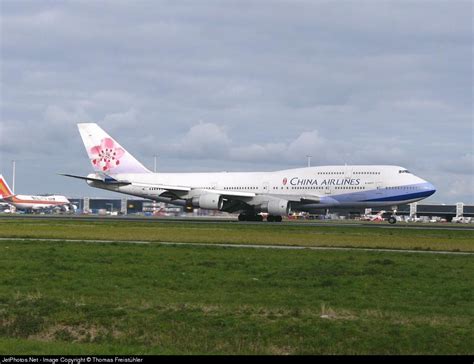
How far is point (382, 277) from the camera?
69.5 ft

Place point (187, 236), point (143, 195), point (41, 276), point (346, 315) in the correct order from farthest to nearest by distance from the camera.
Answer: point (143, 195) < point (187, 236) < point (41, 276) < point (346, 315)

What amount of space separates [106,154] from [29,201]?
→ 77011 mm

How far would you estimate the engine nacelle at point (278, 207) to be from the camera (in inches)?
2638

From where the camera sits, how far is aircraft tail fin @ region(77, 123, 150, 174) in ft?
260

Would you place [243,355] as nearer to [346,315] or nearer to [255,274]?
[346,315]

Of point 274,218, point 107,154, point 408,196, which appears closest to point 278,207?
point 274,218

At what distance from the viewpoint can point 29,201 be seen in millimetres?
151125

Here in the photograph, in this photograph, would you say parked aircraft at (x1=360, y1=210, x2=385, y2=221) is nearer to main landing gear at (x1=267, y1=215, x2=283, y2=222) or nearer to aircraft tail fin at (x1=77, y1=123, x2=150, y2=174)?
main landing gear at (x1=267, y1=215, x2=283, y2=222)

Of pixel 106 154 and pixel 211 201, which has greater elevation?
pixel 106 154

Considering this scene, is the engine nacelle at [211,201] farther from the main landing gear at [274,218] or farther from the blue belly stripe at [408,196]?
the blue belly stripe at [408,196]

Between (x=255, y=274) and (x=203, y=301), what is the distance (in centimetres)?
478

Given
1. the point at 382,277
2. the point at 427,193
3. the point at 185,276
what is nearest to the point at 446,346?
the point at 382,277

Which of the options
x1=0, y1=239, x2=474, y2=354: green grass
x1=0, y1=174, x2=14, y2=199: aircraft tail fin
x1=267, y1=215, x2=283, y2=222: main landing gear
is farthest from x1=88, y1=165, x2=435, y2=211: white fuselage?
x1=0, y1=174, x2=14, y2=199: aircraft tail fin

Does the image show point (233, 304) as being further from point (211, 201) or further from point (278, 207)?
point (211, 201)
